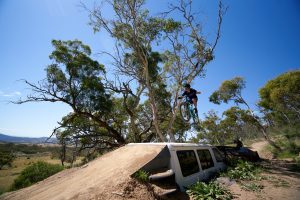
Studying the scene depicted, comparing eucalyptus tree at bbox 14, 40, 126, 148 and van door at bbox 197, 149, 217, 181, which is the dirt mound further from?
eucalyptus tree at bbox 14, 40, 126, 148

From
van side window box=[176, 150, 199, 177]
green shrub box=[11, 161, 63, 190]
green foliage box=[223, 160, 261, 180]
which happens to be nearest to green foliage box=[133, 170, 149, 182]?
van side window box=[176, 150, 199, 177]

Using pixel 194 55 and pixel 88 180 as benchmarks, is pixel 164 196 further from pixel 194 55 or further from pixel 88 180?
pixel 194 55

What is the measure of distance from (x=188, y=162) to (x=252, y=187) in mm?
2149

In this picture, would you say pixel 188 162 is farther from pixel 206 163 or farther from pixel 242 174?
pixel 242 174

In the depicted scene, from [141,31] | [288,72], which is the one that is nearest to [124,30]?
[141,31]

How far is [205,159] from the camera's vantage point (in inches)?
260

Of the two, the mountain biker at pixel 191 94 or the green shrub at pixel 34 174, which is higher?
the mountain biker at pixel 191 94

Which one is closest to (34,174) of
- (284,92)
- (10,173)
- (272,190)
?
(272,190)

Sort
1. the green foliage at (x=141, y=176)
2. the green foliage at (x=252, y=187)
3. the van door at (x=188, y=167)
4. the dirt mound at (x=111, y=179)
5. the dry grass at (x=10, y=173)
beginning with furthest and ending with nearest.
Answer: the dry grass at (x=10, y=173), the green foliage at (x=252, y=187), the van door at (x=188, y=167), the green foliage at (x=141, y=176), the dirt mound at (x=111, y=179)

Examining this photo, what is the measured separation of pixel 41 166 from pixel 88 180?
13.4m

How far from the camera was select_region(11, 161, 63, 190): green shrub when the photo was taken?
14.9m

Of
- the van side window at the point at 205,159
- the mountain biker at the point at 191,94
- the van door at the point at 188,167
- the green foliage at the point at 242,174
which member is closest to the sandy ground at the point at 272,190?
the green foliage at the point at 242,174

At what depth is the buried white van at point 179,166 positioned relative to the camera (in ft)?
15.7

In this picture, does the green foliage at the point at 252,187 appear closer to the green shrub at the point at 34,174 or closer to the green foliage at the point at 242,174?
the green foliage at the point at 242,174
